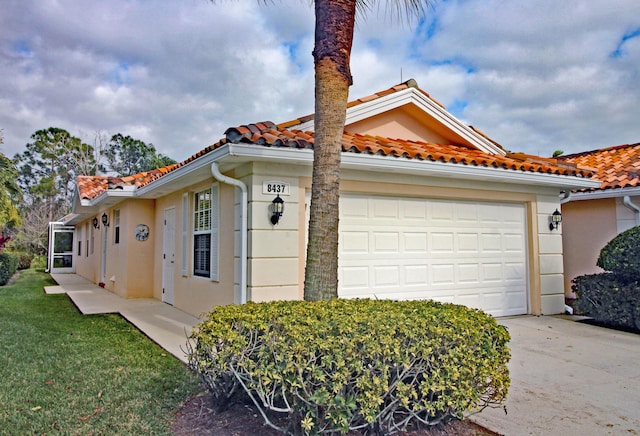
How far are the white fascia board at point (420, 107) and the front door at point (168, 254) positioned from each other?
15.1 ft

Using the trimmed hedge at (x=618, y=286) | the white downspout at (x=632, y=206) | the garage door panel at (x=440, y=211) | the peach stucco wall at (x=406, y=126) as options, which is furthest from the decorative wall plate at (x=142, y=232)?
the white downspout at (x=632, y=206)

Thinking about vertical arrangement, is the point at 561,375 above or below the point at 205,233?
below

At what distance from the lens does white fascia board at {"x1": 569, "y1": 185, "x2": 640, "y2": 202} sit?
9430mm


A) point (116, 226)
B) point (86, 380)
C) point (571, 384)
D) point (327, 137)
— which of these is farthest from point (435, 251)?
Result: point (116, 226)

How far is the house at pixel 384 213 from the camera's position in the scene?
6.66 metres

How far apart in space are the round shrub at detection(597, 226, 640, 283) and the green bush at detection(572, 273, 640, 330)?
0.18m

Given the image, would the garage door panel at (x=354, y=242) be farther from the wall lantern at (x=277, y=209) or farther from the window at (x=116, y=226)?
the window at (x=116, y=226)

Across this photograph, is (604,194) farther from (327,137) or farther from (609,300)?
(327,137)

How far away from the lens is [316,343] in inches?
121

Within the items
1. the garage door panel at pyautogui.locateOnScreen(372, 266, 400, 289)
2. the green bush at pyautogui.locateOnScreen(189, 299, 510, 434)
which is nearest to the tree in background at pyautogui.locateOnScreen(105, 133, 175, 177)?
the garage door panel at pyautogui.locateOnScreen(372, 266, 400, 289)

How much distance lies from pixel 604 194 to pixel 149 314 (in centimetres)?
1052

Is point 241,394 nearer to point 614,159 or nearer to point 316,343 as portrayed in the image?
point 316,343

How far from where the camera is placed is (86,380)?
482 centimetres

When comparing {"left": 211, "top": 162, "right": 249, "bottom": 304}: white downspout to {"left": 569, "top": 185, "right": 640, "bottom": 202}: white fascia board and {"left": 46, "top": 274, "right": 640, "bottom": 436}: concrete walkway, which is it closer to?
{"left": 46, "top": 274, "right": 640, "bottom": 436}: concrete walkway
